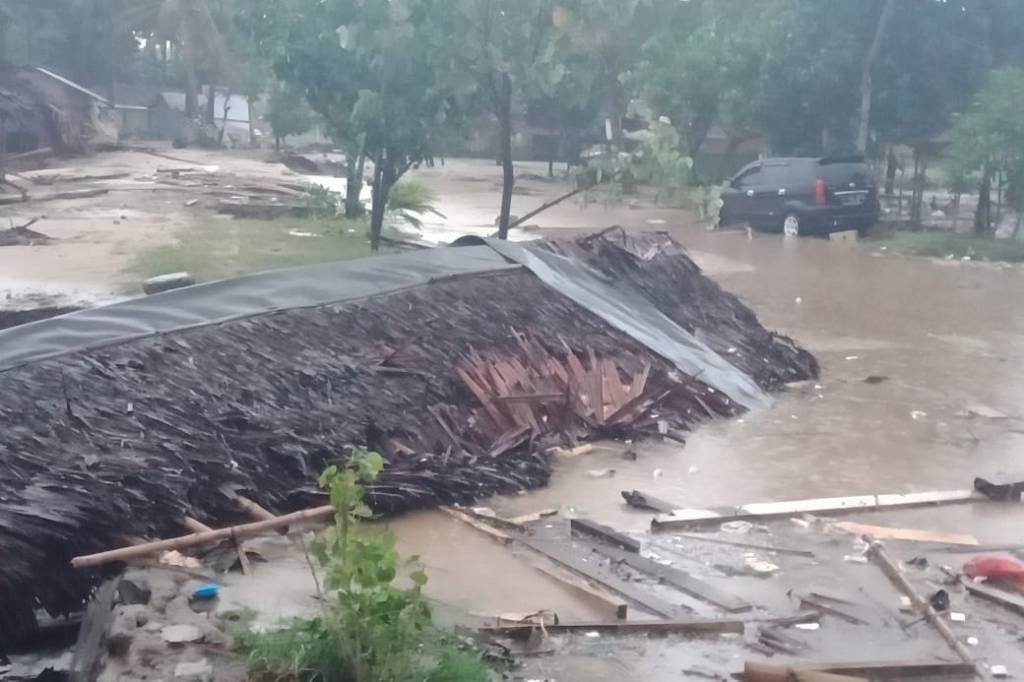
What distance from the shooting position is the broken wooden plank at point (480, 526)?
22.3ft

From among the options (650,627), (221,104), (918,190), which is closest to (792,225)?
(918,190)

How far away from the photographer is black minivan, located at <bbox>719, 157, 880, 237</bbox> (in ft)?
78.8

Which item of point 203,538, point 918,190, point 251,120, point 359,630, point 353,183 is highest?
point 251,120

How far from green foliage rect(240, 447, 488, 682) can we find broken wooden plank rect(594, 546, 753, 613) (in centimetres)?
186

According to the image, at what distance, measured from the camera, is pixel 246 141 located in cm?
4916

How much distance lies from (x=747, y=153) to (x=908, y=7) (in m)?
9.86

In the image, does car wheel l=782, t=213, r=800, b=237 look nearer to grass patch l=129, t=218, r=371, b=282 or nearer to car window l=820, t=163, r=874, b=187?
car window l=820, t=163, r=874, b=187

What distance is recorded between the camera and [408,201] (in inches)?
789

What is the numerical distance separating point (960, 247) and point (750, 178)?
5.22m

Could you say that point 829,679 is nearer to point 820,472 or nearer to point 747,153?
point 820,472

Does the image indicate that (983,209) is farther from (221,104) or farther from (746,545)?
(221,104)

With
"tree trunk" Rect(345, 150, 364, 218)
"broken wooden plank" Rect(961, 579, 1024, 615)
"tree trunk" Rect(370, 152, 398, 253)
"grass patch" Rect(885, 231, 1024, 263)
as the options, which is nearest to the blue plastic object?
"broken wooden plank" Rect(961, 579, 1024, 615)

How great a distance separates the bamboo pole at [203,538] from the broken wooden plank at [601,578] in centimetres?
125

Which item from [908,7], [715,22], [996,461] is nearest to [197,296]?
[996,461]
